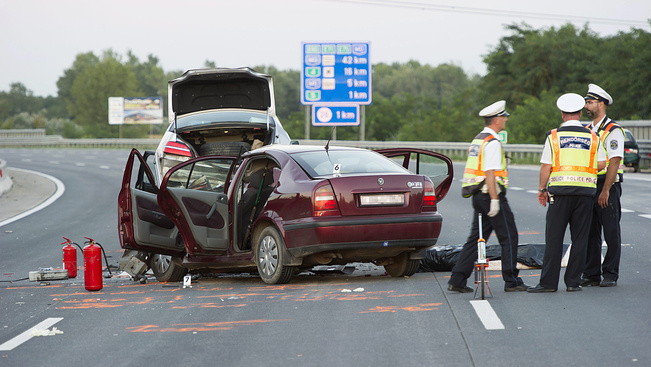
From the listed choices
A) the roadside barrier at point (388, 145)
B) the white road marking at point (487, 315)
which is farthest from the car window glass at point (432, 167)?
the white road marking at point (487, 315)

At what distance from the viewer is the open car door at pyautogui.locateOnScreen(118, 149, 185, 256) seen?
10875mm

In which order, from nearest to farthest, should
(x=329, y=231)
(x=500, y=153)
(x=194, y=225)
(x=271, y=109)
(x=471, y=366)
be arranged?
(x=471, y=366), (x=500, y=153), (x=329, y=231), (x=194, y=225), (x=271, y=109)

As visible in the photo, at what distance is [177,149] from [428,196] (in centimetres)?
497

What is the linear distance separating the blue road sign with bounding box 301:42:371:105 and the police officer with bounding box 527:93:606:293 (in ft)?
98.5

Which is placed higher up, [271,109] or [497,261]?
[271,109]

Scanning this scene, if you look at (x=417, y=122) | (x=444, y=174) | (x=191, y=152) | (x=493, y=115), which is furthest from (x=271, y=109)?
(x=417, y=122)

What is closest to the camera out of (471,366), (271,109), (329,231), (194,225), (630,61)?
(471,366)

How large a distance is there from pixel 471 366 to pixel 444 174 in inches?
219

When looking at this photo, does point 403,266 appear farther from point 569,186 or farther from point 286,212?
point 569,186

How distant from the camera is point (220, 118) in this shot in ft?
48.1

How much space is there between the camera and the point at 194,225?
34.9ft

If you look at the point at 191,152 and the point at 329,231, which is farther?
the point at 191,152

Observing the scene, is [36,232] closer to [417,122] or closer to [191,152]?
[191,152]

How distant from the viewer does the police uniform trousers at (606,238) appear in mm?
9164
